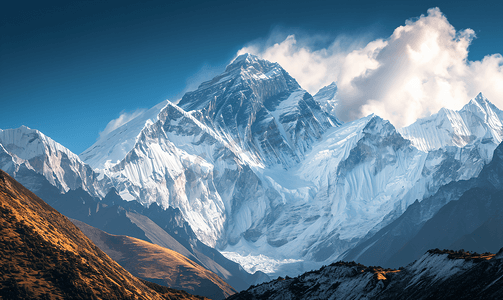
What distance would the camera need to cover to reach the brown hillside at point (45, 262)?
253ft

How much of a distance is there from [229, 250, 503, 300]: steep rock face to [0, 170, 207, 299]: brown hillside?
26.0 meters

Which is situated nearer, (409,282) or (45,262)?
(409,282)

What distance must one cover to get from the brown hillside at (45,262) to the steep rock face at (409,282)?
26.0m

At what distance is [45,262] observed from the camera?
83.4 metres

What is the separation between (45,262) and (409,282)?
62.9m

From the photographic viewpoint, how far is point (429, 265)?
207 feet

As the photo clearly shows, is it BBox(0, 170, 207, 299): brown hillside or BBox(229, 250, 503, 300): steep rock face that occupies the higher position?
BBox(0, 170, 207, 299): brown hillside

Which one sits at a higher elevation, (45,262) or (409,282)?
(45,262)

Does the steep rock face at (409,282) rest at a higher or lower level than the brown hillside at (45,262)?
lower

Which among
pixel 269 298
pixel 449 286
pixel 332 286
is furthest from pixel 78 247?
pixel 449 286

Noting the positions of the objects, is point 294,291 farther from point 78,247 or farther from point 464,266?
point 78,247

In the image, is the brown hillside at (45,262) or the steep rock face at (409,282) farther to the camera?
the brown hillside at (45,262)

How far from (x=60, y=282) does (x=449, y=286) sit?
63.8 m

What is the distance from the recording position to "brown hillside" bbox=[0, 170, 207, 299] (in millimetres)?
77125
